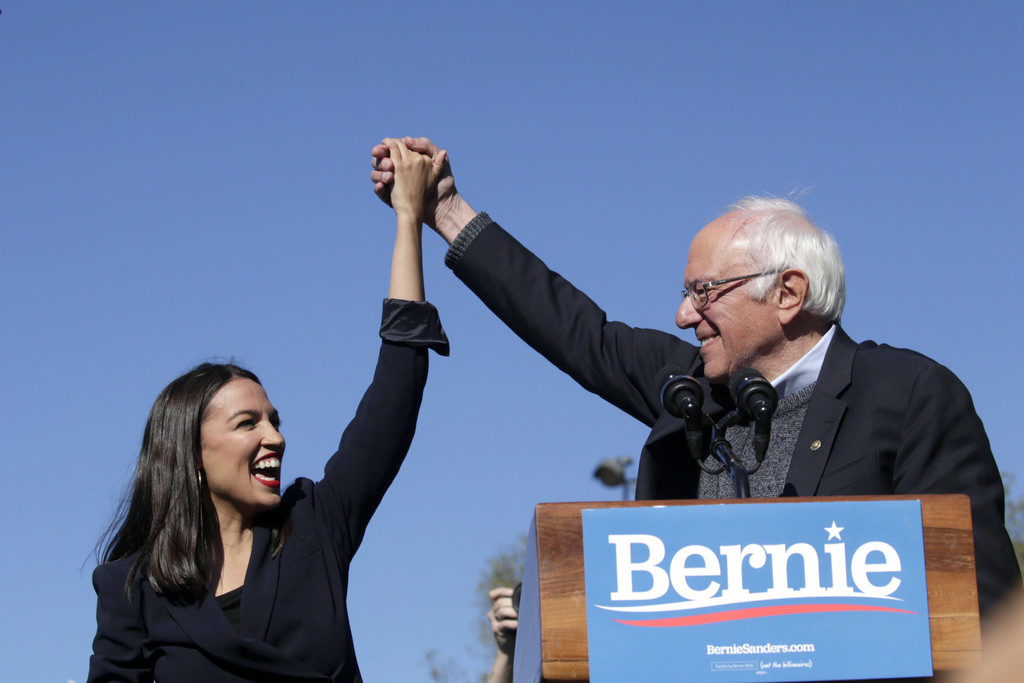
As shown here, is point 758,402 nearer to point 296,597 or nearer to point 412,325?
point 412,325

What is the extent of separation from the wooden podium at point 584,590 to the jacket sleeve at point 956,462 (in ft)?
2.04

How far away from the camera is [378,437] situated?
3.82 m

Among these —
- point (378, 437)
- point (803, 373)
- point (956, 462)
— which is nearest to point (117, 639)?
point (378, 437)

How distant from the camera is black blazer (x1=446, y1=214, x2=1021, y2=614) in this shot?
3498mm

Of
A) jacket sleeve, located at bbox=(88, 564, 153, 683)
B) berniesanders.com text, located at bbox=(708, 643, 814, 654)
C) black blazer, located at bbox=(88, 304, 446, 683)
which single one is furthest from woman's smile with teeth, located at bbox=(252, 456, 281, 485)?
berniesanders.com text, located at bbox=(708, 643, 814, 654)

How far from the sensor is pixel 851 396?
383cm

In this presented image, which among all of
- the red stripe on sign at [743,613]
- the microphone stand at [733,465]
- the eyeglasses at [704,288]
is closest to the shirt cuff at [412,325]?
the eyeglasses at [704,288]

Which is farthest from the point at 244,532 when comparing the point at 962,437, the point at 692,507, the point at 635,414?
the point at 962,437

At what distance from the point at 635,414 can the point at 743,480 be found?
1.24 metres

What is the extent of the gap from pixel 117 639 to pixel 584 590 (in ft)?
5.07

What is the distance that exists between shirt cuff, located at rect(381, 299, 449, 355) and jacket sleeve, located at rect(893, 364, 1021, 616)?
1.33m

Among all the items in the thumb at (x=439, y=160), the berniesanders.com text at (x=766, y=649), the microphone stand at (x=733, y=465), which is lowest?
the berniesanders.com text at (x=766, y=649)

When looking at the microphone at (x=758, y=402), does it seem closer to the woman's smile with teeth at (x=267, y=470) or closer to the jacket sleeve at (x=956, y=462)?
the jacket sleeve at (x=956, y=462)

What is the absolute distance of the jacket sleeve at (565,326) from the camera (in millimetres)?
4430
